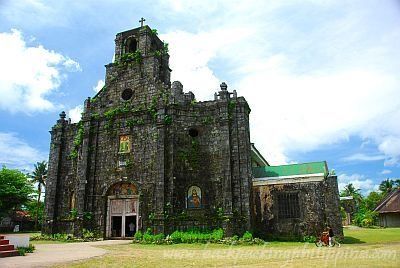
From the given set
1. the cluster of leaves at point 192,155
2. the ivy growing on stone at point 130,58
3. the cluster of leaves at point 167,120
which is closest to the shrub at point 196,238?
the cluster of leaves at point 192,155

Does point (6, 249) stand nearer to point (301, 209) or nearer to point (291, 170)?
point (301, 209)

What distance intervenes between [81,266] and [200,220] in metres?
11.5

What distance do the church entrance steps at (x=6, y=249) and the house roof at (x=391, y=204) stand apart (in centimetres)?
4403

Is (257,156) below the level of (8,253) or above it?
above

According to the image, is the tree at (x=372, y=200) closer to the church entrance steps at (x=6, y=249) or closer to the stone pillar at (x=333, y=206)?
the stone pillar at (x=333, y=206)

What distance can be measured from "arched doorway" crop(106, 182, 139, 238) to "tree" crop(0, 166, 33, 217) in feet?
82.3

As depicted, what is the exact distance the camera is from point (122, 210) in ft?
72.4

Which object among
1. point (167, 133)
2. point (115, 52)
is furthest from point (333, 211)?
point (115, 52)

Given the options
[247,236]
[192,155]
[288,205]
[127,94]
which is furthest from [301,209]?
[127,94]

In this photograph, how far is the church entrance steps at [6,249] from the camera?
11.7 m

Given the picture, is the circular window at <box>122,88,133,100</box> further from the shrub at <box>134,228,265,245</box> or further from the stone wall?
the shrub at <box>134,228,265,245</box>

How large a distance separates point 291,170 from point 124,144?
12078 millimetres

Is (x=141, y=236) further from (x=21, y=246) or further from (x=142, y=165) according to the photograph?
(x=21, y=246)

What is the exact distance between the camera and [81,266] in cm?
924
